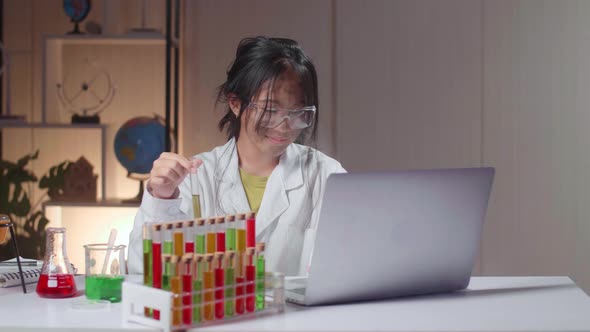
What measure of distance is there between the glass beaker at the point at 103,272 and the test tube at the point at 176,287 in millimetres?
264

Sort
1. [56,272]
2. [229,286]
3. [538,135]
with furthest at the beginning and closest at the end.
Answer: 1. [538,135]
2. [56,272]
3. [229,286]

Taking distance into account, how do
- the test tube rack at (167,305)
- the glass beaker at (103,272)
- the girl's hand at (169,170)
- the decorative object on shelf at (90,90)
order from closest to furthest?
the test tube rack at (167,305), the glass beaker at (103,272), the girl's hand at (169,170), the decorative object on shelf at (90,90)

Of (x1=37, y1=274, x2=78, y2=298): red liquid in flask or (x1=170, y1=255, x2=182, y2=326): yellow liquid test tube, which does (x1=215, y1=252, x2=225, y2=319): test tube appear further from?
(x1=37, y1=274, x2=78, y2=298): red liquid in flask

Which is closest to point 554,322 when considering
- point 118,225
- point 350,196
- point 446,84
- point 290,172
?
point 350,196

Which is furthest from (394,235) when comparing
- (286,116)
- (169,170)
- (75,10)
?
(75,10)

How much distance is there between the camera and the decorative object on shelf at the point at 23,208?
12.7 feet

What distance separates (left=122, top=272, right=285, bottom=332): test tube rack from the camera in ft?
4.57

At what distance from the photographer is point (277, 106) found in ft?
7.34

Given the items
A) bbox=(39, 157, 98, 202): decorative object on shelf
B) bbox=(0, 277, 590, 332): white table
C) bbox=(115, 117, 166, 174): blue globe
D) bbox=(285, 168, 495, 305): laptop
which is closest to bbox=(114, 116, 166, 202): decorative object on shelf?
bbox=(115, 117, 166, 174): blue globe

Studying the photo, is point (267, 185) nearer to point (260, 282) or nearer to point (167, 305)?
point (260, 282)

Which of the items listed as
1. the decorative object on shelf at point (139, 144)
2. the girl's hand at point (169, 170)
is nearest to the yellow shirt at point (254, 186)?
the girl's hand at point (169, 170)

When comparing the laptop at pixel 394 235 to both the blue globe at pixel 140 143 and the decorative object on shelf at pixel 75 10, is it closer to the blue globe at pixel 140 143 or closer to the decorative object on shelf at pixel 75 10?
the blue globe at pixel 140 143

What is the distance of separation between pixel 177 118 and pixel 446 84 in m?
1.25

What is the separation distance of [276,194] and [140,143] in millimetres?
1629
